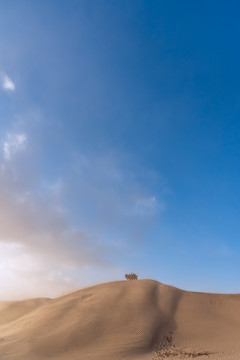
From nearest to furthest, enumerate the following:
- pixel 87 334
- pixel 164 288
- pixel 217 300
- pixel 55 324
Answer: pixel 87 334, pixel 55 324, pixel 217 300, pixel 164 288

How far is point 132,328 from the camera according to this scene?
20.6 meters

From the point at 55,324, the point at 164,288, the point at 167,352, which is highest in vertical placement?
the point at 164,288

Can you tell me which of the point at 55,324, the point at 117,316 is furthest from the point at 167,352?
the point at 55,324

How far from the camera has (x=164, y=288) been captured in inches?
1137

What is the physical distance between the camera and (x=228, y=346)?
17938mm

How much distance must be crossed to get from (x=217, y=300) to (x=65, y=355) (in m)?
16.8

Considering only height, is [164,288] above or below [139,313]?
above

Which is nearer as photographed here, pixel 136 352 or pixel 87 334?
pixel 136 352

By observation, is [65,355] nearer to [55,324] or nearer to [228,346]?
[55,324]

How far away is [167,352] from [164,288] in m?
11.4

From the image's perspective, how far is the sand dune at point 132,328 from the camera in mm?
17469

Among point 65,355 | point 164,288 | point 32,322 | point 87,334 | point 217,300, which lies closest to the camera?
point 65,355

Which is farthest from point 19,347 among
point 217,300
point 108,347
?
point 217,300

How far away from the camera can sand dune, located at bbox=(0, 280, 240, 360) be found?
17469 mm
